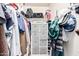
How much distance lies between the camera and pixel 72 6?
1.47 meters

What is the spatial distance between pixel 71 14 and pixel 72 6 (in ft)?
0.19

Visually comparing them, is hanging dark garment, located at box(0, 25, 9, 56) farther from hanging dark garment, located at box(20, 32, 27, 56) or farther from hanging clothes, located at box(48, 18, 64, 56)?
hanging clothes, located at box(48, 18, 64, 56)

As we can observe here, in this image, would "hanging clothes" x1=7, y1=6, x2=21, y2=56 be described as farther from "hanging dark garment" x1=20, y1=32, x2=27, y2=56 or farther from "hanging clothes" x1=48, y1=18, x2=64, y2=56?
"hanging clothes" x1=48, y1=18, x2=64, y2=56

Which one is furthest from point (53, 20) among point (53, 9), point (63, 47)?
point (63, 47)

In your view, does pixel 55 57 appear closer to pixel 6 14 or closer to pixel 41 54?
pixel 41 54

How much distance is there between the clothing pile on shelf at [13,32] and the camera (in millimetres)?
1457

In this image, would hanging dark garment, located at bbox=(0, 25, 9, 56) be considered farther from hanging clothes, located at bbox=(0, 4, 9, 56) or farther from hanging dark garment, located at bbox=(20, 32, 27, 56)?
hanging dark garment, located at bbox=(20, 32, 27, 56)

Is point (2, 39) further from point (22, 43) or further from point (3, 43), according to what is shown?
point (22, 43)

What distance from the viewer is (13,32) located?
4.82ft

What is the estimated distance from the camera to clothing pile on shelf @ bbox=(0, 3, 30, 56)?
1.46 meters

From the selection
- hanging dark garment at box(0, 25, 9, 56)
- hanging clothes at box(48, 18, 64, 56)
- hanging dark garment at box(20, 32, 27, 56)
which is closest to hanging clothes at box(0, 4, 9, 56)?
hanging dark garment at box(0, 25, 9, 56)

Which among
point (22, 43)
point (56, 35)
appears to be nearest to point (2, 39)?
point (22, 43)

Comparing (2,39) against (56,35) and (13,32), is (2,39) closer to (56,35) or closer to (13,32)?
(13,32)

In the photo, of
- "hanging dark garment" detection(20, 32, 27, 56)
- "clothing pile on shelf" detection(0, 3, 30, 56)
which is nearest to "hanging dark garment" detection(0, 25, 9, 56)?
"clothing pile on shelf" detection(0, 3, 30, 56)
